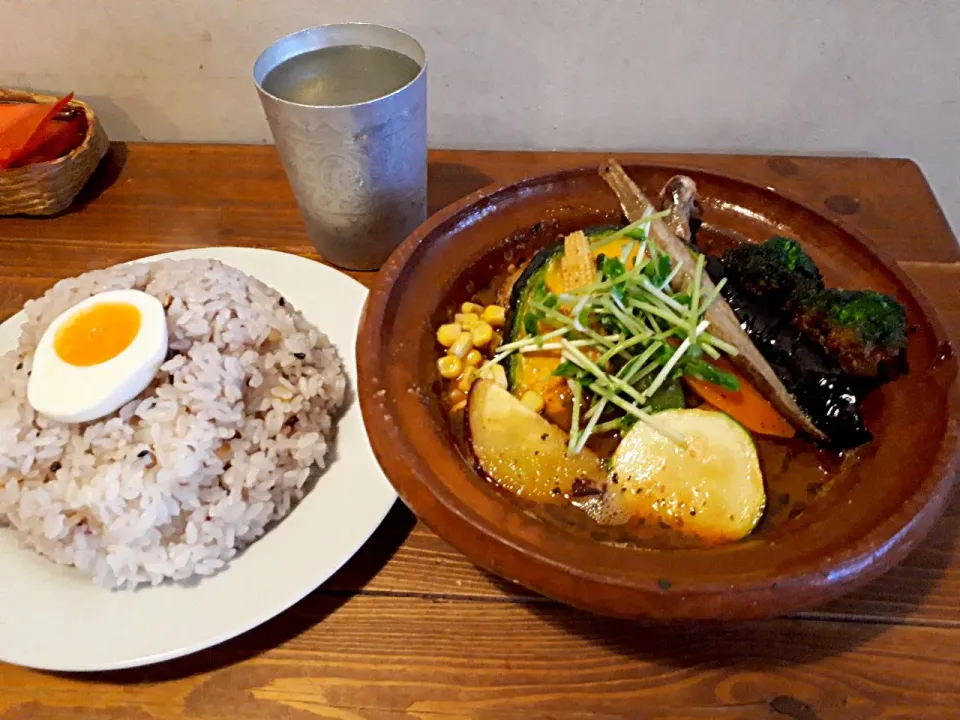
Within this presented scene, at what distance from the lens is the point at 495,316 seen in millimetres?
1299

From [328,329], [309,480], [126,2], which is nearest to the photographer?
[309,480]

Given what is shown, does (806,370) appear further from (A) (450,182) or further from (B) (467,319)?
(A) (450,182)

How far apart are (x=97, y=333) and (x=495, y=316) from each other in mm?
718

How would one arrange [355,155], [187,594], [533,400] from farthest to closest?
1. [355,155]
2. [533,400]
3. [187,594]

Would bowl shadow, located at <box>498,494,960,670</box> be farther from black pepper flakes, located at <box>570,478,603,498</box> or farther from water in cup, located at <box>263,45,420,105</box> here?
water in cup, located at <box>263,45,420,105</box>

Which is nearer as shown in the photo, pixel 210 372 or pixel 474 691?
pixel 474 691

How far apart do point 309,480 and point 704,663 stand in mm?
715

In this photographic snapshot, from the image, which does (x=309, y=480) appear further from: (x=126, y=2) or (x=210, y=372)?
(x=126, y=2)

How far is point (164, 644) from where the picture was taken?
994mm

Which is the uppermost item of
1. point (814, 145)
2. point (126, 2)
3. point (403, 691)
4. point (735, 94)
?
point (126, 2)

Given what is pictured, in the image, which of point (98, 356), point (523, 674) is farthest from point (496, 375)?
point (98, 356)

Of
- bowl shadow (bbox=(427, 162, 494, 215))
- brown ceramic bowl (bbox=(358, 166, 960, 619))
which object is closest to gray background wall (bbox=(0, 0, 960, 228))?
bowl shadow (bbox=(427, 162, 494, 215))

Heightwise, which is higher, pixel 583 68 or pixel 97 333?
pixel 583 68

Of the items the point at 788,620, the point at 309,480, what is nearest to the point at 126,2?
the point at 309,480
